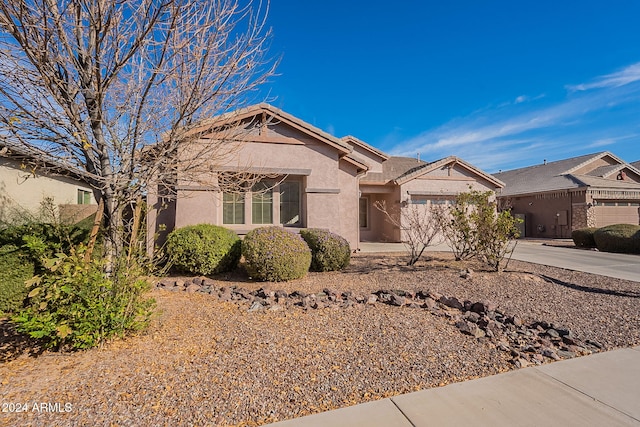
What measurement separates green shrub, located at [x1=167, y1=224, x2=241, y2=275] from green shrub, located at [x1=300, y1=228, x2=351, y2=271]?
2.03m

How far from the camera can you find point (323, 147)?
11.2 meters

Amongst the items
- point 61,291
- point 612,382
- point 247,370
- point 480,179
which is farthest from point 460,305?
point 480,179

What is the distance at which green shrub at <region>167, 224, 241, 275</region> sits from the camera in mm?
7684

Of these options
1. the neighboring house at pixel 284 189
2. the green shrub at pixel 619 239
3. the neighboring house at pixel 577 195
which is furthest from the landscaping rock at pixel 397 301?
the neighboring house at pixel 577 195

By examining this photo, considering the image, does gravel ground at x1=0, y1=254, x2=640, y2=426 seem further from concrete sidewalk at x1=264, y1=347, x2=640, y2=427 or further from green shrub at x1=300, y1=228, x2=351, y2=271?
green shrub at x1=300, y1=228, x2=351, y2=271

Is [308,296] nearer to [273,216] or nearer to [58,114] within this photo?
[58,114]

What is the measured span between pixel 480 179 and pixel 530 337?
15.5m

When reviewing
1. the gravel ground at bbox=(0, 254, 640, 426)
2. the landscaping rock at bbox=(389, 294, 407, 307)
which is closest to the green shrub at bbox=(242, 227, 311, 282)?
the gravel ground at bbox=(0, 254, 640, 426)

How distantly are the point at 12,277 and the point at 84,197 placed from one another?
1073 centimetres

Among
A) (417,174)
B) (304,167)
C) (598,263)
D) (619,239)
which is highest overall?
(417,174)

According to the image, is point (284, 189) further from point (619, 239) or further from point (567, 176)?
point (567, 176)

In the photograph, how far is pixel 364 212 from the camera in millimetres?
18609

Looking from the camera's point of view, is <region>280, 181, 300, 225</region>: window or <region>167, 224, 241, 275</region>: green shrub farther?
<region>280, 181, 300, 225</region>: window

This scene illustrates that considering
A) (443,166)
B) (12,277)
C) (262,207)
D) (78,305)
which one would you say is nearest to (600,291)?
(262,207)
